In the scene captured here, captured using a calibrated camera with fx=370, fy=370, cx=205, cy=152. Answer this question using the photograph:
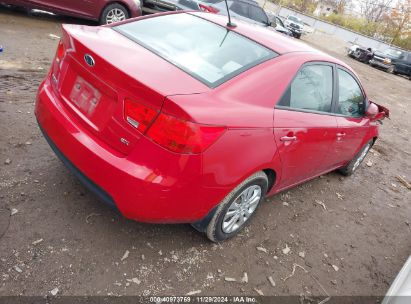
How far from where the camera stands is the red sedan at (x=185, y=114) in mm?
2277

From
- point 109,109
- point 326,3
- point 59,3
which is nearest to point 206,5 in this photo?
point 59,3

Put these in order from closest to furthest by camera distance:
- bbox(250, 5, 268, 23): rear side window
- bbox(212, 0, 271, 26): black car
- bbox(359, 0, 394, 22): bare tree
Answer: bbox(212, 0, 271, 26): black car, bbox(250, 5, 268, 23): rear side window, bbox(359, 0, 394, 22): bare tree

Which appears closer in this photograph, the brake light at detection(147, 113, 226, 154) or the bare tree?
the brake light at detection(147, 113, 226, 154)

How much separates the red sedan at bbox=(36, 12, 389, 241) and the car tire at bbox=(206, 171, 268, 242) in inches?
0.5

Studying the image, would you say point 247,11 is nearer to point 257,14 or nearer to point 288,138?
point 257,14

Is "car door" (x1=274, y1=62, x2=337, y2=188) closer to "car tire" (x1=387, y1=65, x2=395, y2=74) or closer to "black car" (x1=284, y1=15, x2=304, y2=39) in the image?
"car tire" (x1=387, y1=65, x2=395, y2=74)

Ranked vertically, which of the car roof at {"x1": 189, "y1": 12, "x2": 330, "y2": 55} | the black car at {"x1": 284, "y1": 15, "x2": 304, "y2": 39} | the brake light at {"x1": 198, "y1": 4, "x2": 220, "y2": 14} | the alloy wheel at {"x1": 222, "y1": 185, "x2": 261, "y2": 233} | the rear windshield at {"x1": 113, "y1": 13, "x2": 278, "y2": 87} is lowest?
the alloy wheel at {"x1": 222, "y1": 185, "x2": 261, "y2": 233}

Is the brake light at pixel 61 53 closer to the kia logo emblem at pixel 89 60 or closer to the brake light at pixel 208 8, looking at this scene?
the kia logo emblem at pixel 89 60

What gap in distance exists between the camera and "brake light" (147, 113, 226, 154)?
221 centimetres

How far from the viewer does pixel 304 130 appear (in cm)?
314

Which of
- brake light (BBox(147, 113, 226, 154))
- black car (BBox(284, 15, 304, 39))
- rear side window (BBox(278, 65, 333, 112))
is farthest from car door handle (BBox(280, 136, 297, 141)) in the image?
black car (BBox(284, 15, 304, 39))

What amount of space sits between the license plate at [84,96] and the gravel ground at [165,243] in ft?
3.03

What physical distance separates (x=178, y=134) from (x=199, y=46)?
1067mm

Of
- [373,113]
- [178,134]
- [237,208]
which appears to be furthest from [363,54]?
[178,134]
